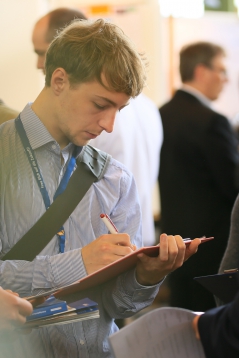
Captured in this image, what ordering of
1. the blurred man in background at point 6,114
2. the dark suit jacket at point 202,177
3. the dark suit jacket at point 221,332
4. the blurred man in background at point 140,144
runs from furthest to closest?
the dark suit jacket at point 202,177 → the blurred man in background at point 140,144 → the blurred man in background at point 6,114 → the dark suit jacket at point 221,332

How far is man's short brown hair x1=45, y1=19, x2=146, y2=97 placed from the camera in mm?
1506

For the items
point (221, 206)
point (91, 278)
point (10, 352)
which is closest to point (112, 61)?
point (91, 278)

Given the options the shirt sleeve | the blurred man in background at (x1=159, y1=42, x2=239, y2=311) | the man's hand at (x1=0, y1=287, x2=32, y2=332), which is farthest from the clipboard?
the blurred man in background at (x1=159, y1=42, x2=239, y2=311)

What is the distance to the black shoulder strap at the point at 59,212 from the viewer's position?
1.46 meters

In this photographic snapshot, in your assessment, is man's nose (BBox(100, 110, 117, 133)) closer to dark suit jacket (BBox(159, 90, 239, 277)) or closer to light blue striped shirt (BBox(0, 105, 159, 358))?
light blue striped shirt (BBox(0, 105, 159, 358))

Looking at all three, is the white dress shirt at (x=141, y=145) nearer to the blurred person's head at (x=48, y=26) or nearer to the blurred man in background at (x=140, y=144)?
the blurred man in background at (x=140, y=144)

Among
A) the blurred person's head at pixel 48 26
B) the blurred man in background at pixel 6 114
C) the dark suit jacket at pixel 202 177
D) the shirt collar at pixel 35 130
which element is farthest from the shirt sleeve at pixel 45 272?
the dark suit jacket at pixel 202 177

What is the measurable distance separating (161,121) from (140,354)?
2254 millimetres

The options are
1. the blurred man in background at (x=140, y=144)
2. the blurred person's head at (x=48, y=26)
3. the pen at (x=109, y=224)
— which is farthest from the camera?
the blurred man in background at (x=140, y=144)

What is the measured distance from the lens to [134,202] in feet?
5.47

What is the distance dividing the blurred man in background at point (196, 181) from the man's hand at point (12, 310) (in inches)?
78.0

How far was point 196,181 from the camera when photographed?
314cm

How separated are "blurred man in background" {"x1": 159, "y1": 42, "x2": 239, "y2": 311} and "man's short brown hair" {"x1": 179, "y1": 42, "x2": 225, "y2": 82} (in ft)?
0.88

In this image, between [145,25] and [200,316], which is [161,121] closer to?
[145,25]
